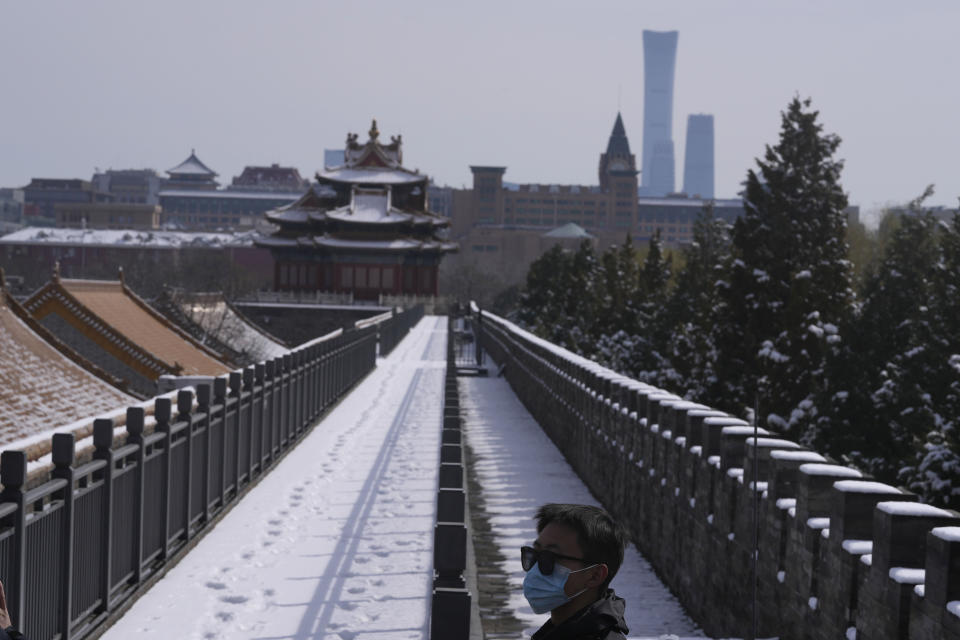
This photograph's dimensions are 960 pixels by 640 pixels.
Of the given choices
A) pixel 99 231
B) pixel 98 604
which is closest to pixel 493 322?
pixel 98 604

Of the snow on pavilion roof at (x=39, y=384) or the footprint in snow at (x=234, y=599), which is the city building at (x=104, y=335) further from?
the footprint in snow at (x=234, y=599)

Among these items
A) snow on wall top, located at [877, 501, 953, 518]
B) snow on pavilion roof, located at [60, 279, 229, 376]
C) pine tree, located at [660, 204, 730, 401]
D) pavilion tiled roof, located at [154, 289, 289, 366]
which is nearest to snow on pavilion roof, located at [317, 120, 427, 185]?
pavilion tiled roof, located at [154, 289, 289, 366]

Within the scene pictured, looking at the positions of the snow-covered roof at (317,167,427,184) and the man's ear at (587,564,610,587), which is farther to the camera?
the snow-covered roof at (317,167,427,184)

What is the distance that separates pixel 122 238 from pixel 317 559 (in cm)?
15650

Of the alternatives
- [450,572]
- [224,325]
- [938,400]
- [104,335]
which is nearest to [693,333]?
[938,400]

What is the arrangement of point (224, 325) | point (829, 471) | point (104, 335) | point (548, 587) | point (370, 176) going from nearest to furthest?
point (548, 587) → point (829, 471) → point (104, 335) → point (224, 325) → point (370, 176)

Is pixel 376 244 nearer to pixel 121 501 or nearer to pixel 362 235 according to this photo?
pixel 362 235

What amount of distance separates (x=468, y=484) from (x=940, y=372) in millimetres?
15103

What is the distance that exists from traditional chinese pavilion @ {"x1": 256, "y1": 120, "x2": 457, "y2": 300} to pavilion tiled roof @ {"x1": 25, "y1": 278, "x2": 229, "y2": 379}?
Answer: 57157 mm

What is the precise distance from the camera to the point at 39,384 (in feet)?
71.3

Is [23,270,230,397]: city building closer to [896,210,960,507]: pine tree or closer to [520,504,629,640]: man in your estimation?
[896,210,960,507]: pine tree

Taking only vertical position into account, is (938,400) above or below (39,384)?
below

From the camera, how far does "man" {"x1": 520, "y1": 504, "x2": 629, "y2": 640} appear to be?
319cm

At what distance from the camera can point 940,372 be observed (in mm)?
29688
